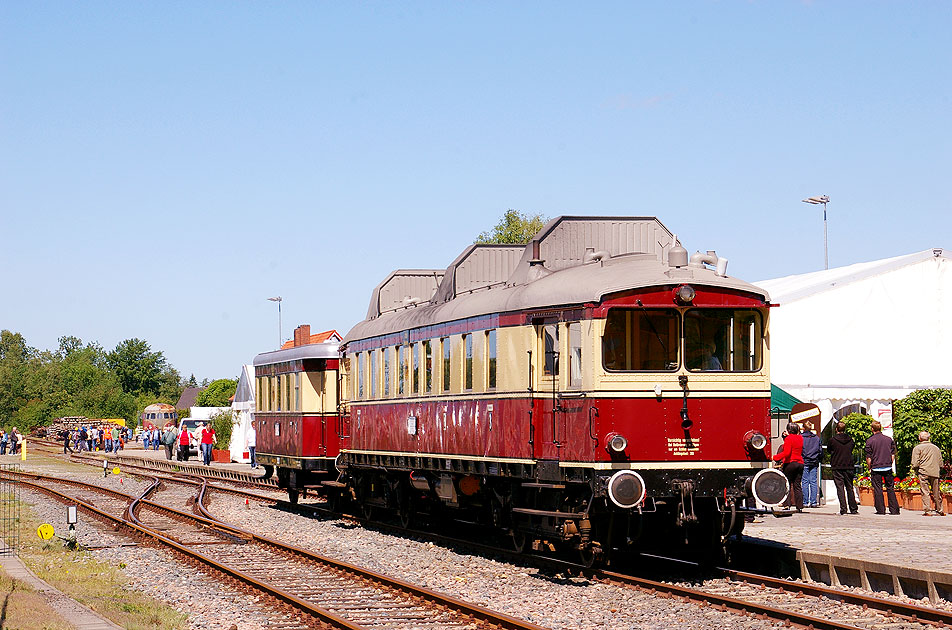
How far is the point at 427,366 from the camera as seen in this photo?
1970 cm

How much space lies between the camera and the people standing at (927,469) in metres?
21.0

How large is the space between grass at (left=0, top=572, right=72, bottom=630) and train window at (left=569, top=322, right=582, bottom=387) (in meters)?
6.14

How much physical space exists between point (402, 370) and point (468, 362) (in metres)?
3.23

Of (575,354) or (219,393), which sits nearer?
(575,354)

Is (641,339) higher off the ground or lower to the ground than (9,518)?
higher

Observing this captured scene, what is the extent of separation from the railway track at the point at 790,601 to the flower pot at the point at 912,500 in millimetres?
8859

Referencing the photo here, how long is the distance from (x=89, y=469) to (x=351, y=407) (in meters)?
31.8

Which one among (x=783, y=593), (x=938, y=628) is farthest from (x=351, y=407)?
(x=938, y=628)

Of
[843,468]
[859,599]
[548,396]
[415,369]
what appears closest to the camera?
[859,599]

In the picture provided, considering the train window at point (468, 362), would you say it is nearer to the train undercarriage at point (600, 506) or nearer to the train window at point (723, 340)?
the train undercarriage at point (600, 506)

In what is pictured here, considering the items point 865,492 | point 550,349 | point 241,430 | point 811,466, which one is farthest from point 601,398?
point 241,430

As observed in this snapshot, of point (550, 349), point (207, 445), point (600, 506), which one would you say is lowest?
point (207, 445)

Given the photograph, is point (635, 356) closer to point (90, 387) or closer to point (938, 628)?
point (938, 628)

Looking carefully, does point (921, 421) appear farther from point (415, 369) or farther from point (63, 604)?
point (63, 604)
